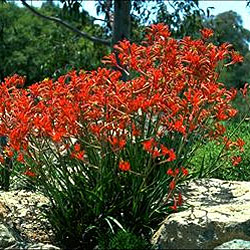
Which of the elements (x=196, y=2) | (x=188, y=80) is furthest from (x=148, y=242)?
(x=196, y=2)

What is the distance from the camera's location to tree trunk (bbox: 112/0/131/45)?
10.2 meters

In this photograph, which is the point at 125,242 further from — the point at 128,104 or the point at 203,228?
the point at 128,104

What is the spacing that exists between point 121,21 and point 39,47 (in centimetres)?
841

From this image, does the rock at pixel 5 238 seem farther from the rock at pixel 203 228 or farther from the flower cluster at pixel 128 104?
the rock at pixel 203 228

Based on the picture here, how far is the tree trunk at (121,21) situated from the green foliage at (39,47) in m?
1.31

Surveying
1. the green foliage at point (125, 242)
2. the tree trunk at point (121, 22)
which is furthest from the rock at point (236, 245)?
the tree trunk at point (121, 22)

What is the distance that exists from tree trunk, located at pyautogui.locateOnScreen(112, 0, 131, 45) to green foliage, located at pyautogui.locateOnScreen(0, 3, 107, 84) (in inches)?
51.6

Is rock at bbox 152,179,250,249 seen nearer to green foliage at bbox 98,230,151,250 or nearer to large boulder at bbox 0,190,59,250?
green foliage at bbox 98,230,151,250

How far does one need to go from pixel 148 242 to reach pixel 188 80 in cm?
122

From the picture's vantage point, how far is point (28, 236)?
15.9ft

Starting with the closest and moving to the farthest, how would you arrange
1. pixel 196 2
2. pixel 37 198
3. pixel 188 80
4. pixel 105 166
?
pixel 105 166
pixel 188 80
pixel 37 198
pixel 196 2

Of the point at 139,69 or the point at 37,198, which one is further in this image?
the point at 37,198

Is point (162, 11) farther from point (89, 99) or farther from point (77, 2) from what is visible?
point (89, 99)

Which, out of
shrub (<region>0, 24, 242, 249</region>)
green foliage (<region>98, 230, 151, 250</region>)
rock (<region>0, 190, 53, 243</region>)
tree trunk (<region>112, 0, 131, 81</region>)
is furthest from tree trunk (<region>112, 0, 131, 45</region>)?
green foliage (<region>98, 230, 151, 250</region>)
